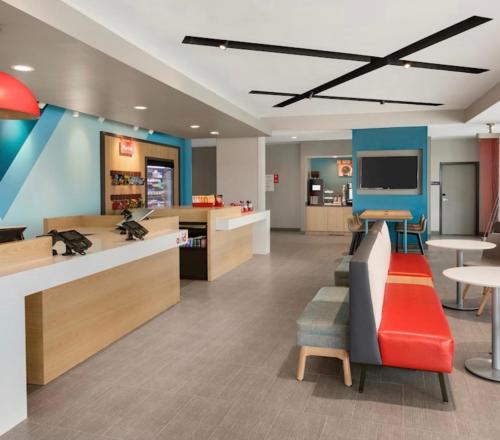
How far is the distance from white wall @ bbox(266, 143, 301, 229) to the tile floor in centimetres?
989

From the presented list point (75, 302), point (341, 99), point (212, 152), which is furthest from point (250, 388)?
point (212, 152)

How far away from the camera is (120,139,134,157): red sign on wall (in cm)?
792

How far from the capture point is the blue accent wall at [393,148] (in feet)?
31.7

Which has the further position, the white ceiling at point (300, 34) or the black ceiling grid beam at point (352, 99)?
the black ceiling grid beam at point (352, 99)

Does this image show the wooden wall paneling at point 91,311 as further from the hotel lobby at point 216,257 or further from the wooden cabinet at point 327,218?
the wooden cabinet at point 327,218

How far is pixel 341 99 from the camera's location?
25.2 ft

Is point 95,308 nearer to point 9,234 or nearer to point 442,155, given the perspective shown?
point 9,234

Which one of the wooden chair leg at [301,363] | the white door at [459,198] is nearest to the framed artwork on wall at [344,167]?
the white door at [459,198]

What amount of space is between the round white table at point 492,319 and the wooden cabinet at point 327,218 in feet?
32.9

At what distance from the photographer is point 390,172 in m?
9.90

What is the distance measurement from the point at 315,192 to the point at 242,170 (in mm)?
4860

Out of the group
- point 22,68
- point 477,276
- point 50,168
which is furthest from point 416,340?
point 50,168

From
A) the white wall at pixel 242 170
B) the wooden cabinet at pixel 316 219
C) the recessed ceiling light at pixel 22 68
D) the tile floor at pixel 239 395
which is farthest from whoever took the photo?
the wooden cabinet at pixel 316 219

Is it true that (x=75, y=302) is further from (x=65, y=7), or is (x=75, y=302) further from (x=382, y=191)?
(x=382, y=191)
